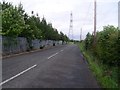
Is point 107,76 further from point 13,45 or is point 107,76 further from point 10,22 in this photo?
point 13,45

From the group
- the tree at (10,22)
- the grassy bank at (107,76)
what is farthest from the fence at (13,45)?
the grassy bank at (107,76)

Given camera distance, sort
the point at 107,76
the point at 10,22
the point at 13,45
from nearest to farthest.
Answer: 1. the point at 107,76
2. the point at 10,22
3. the point at 13,45

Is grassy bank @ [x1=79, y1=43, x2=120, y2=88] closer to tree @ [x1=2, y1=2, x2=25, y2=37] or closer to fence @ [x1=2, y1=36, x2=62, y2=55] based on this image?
tree @ [x1=2, y1=2, x2=25, y2=37]

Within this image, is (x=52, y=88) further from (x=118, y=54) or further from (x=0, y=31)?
(x=0, y=31)

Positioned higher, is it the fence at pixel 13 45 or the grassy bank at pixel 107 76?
the fence at pixel 13 45

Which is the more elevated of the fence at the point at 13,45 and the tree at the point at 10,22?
the tree at the point at 10,22

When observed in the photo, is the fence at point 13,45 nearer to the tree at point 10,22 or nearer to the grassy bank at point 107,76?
the tree at point 10,22

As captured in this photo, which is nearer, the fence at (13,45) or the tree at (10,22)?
the tree at (10,22)

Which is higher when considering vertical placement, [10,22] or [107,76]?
[10,22]

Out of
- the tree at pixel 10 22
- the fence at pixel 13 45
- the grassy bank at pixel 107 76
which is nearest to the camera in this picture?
the grassy bank at pixel 107 76

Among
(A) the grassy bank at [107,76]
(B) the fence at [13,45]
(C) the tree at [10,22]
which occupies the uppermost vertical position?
(C) the tree at [10,22]

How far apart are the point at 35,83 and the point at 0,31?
21.5m

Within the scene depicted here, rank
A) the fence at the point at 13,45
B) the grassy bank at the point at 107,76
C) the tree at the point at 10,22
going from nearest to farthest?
the grassy bank at the point at 107,76 < the tree at the point at 10,22 < the fence at the point at 13,45

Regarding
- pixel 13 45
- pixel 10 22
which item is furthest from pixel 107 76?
pixel 13 45
